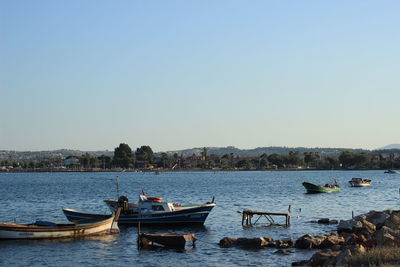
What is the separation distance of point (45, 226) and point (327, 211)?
38413mm

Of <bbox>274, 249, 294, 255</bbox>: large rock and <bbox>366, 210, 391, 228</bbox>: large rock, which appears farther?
<bbox>366, 210, 391, 228</bbox>: large rock

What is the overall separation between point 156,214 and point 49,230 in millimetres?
11813

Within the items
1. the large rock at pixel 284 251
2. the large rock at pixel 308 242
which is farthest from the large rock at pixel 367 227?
the large rock at pixel 284 251

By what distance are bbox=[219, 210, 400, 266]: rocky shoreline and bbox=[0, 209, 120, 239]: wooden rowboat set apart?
10721 millimetres

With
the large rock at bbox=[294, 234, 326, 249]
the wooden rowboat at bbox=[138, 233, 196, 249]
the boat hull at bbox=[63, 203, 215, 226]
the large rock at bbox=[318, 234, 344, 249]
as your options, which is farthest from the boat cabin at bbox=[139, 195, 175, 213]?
the large rock at bbox=[318, 234, 344, 249]

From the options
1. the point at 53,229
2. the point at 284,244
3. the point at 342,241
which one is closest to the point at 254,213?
the point at 284,244

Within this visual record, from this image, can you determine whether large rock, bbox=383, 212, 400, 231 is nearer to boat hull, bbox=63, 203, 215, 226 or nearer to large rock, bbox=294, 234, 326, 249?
large rock, bbox=294, 234, 326, 249

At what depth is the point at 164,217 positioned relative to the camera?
53.0 metres

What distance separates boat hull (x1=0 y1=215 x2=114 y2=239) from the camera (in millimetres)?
43156

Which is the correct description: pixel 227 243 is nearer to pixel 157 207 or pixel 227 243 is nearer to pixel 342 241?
pixel 342 241

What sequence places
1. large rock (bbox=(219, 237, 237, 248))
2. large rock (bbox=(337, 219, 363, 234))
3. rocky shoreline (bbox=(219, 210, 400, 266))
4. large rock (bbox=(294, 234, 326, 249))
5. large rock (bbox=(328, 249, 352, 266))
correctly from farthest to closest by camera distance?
large rock (bbox=(337, 219, 363, 234))
large rock (bbox=(219, 237, 237, 248))
large rock (bbox=(294, 234, 326, 249))
rocky shoreline (bbox=(219, 210, 400, 266))
large rock (bbox=(328, 249, 352, 266))

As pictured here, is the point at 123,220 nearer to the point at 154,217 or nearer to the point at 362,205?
the point at 154,217

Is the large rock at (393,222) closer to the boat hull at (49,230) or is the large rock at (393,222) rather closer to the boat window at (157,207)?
the boat window at (157,207)

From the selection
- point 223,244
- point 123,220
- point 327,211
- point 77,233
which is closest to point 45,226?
point 77,233
